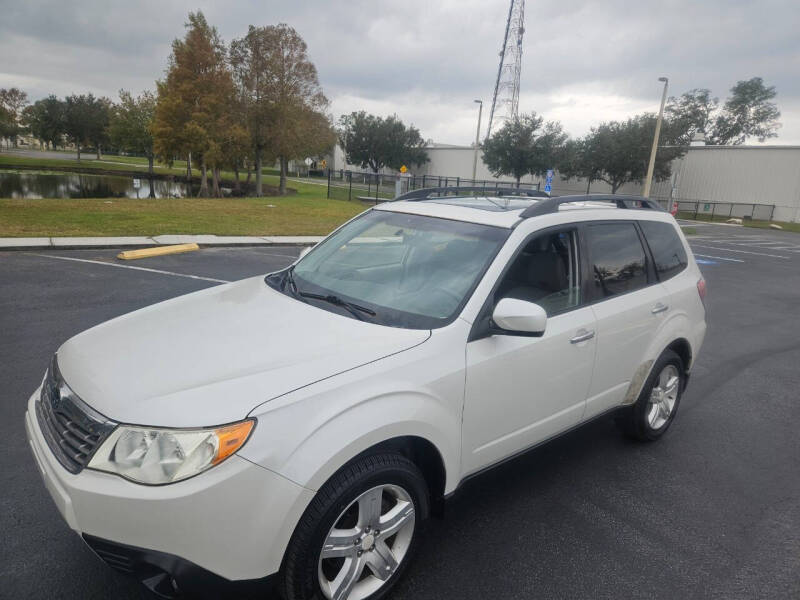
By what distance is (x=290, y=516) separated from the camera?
1.99 metres

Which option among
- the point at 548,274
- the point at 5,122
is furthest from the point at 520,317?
the point at 5,122

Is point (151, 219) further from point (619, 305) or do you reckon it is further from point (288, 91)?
point (288, 91)

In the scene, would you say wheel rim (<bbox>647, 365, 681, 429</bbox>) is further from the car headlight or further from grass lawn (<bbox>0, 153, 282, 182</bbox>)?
grass lawn (<bbox>0, 153, 282, 182</bbox>)

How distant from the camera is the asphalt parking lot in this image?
2652mm

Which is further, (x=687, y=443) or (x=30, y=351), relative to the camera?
(x=30, y=351)

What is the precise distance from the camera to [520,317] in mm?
2523

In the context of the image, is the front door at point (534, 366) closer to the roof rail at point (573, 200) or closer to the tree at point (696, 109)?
the roof rail at point (573, 200)

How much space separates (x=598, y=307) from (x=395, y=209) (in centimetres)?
148

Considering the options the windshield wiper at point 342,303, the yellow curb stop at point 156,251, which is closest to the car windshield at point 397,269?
the windshield wiper at point 342,303

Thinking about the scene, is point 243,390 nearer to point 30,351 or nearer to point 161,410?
point 161,410

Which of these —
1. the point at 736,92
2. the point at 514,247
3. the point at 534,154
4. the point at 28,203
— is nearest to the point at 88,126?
the point at 534,154

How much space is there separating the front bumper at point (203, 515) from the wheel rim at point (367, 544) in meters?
0.30

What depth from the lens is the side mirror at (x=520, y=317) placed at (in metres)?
2.53

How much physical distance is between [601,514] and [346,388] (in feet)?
6.72
